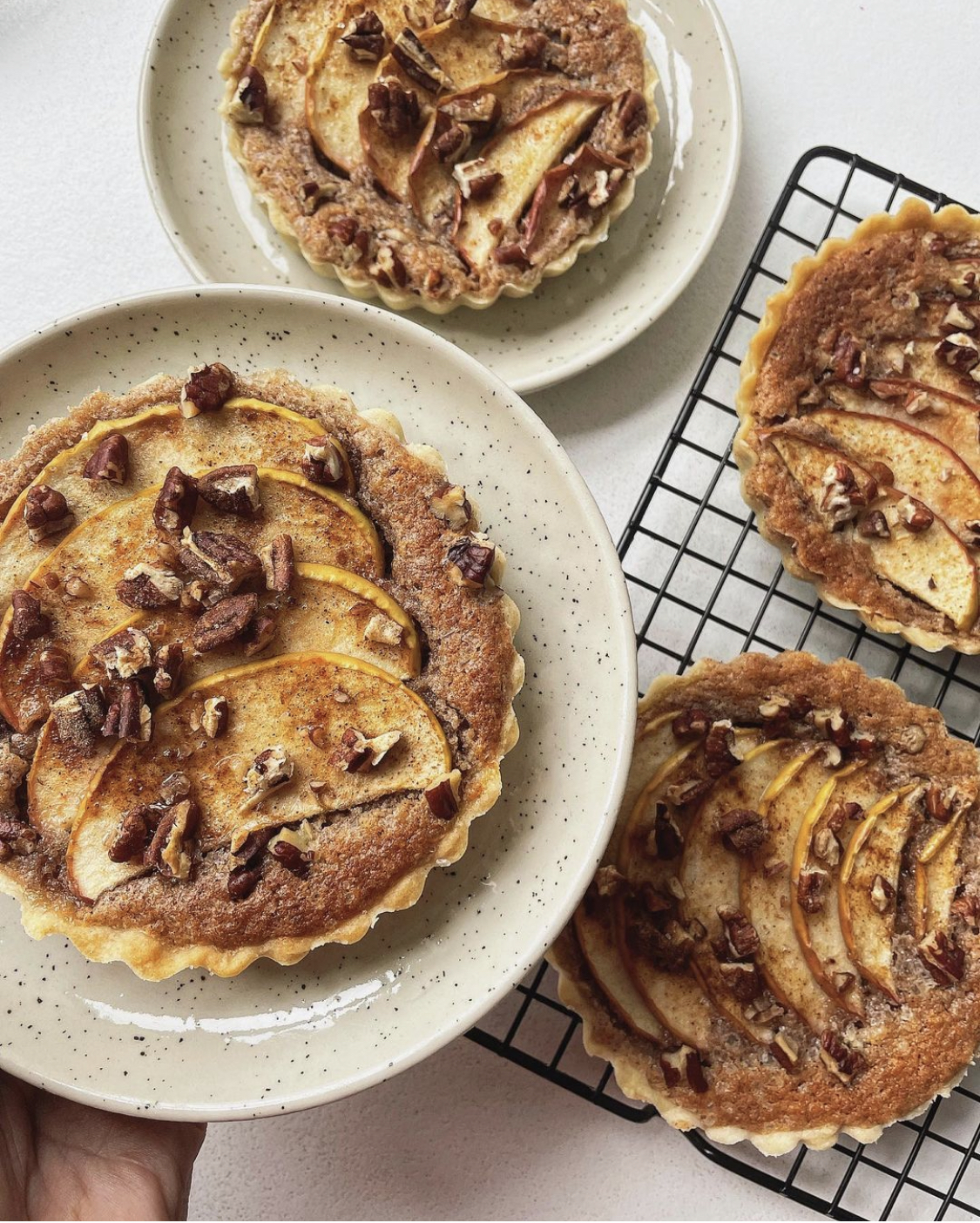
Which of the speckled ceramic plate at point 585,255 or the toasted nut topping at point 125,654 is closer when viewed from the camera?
the toasted nut topping at point 125,654

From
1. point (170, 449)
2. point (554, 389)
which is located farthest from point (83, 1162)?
point (554, 389)

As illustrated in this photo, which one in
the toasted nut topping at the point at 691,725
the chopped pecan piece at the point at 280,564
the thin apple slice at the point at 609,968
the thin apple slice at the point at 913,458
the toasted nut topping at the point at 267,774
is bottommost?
the thin apple slice at the point at 609,968

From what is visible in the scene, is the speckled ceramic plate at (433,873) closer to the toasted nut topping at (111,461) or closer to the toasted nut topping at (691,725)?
the toasted nut topping at (111,461)

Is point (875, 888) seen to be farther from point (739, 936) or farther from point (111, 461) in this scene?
point (111, 461)

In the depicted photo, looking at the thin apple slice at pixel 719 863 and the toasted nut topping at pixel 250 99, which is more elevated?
the toasted nut topping at pixel 250 99

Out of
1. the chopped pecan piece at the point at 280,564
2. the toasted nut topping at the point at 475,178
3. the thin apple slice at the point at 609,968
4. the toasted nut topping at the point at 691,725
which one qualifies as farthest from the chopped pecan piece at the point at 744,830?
the toasted nut topping at the point at 475,178

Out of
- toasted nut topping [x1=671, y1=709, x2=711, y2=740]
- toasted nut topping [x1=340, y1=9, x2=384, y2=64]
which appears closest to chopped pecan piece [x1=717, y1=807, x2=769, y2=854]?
toasted nut topping [x1=671, y1=709, x2=711, y2=740]

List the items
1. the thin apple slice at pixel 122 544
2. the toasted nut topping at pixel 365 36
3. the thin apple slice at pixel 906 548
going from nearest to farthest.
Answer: the thin apple slice at pixel 122 544, the thin apple slice at pixel 906 548, the toasted nut topping at pixel 365 36
